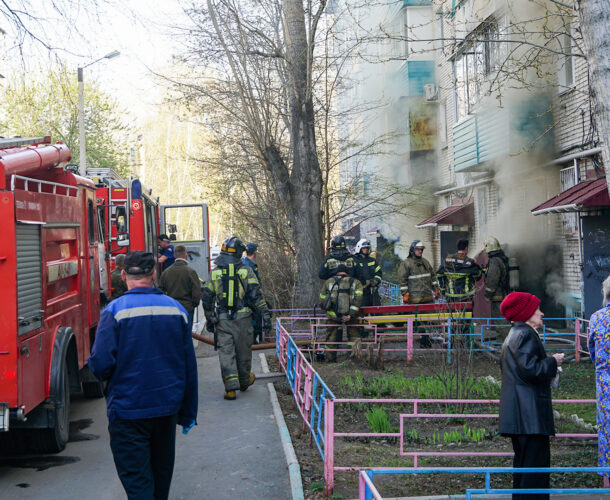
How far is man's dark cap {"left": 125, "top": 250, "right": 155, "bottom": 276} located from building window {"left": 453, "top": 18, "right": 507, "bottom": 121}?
9.93 meters

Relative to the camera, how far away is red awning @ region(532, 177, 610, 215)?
33.6ft

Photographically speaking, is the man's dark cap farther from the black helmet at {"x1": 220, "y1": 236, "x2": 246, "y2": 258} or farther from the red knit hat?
the black helmet at {"x1": 220, "y1": 236, "x2": 246, "y2": 258}

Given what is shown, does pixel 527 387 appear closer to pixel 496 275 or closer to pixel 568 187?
pixel 496 275

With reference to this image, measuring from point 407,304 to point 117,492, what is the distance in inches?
287

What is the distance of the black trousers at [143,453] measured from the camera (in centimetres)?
412

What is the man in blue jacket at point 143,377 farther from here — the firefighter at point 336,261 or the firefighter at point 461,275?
the firefighter at point 461,275

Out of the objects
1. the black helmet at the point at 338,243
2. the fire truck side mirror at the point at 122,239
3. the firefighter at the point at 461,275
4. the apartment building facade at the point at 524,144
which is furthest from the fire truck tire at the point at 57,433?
the firefighter at the point at 461,275

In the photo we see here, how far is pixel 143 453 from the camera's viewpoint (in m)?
4.18

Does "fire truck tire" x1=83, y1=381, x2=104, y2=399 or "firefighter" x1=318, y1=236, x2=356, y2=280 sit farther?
"firefighter" x1=318, y1=236, x2=356, y2=280

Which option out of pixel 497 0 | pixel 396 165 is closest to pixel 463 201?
pixel 396 165

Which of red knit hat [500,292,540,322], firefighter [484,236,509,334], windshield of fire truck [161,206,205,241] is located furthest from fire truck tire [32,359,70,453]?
windshield of fire truck [161,206,205,241]

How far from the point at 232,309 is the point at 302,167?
6.32 metres

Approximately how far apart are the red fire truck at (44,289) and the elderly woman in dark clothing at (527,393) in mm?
3620

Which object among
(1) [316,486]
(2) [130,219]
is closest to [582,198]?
(1) [316,486]
